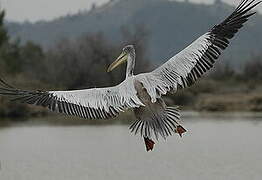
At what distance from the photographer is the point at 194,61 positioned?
967 cm

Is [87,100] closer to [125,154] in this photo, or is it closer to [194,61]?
[194,61]

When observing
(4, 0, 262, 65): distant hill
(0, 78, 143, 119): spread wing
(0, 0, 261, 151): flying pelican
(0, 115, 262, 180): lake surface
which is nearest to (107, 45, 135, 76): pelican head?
(0, 0, 261, 151): flying pelican

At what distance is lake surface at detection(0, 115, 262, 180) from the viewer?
14469 millimetres

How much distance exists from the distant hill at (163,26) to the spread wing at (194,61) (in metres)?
126

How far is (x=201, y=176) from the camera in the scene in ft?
45.7

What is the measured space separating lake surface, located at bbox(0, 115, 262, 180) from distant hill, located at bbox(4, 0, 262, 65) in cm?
11275

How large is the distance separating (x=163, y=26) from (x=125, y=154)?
490 feet

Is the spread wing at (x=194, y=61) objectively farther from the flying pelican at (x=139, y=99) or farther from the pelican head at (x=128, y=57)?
the pelican head at (x=128, y=57)

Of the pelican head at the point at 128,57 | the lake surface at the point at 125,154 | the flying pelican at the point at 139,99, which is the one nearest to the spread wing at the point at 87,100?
the flying pelican at the point at 139,99

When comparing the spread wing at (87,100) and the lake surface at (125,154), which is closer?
the spread wing at (87,100)

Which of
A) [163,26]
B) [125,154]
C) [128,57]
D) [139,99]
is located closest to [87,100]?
[139,99]

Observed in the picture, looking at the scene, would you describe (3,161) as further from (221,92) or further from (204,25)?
(204,25)

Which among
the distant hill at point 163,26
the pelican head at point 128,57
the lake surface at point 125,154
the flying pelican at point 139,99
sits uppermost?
the distant hill at point 163,26

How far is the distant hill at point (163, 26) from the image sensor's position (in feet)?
511
